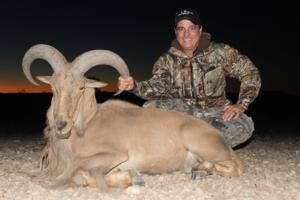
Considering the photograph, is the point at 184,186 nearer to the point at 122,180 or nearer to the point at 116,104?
the point at 122,180

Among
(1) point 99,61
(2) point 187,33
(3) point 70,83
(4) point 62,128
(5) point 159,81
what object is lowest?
(4) point 62,128

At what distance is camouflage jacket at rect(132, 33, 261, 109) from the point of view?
27.8 ft

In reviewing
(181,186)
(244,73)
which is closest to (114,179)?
(181,186)

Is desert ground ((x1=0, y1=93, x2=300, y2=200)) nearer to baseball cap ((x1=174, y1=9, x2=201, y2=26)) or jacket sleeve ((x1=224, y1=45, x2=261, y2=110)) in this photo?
jacket sleeve ((x1=224, y1=45, x2=261, y2=110))

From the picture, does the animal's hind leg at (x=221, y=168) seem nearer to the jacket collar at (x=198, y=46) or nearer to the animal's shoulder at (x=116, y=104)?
the animal's shoulder at (x=116, y=104)

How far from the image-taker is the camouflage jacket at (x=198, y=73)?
8469 mm

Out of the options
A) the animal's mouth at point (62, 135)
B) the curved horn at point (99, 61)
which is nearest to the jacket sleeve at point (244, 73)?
the curved horn at point (99, 61)

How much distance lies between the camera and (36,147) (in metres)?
10.9

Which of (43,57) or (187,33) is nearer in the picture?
(43,57)

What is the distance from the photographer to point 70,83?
262 inches

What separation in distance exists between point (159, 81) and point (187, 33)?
105cm

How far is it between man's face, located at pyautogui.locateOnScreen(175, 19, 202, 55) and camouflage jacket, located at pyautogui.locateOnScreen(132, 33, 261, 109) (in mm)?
179

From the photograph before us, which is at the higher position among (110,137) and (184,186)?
(110,137)

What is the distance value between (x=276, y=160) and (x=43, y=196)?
4921mm
